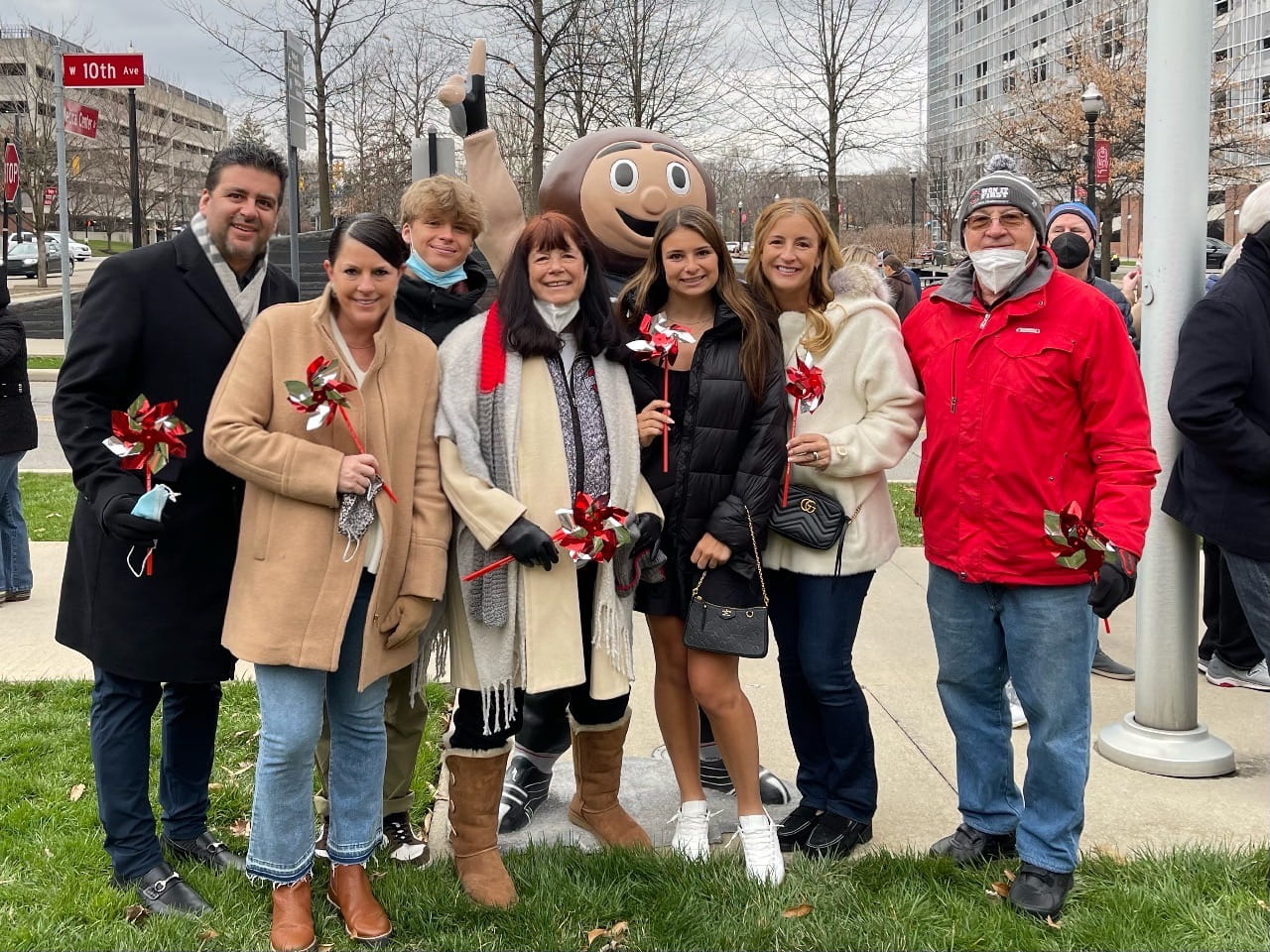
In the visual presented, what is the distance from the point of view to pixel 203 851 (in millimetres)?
3637

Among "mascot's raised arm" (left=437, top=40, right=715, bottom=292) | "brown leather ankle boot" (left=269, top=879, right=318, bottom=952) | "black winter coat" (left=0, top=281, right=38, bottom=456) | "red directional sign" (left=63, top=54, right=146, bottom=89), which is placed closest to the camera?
"brown leather ankle boot" (left=269, top=879, right=318, bottom=952)

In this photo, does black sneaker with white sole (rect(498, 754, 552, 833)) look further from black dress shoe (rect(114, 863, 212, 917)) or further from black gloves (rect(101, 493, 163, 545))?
black gloves (rect(101, 493, 163, 545))

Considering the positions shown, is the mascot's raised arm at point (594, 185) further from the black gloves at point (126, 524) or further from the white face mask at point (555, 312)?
the black gloves at point (126, 524)

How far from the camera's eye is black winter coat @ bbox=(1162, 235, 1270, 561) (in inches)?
141

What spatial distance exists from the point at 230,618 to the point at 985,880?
2.43 meters

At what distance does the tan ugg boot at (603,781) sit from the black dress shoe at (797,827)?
0.46m

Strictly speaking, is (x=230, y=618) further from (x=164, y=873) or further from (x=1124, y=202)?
(x=1124, y=202)

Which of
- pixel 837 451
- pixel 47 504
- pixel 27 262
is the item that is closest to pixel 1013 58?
pixel 27 262

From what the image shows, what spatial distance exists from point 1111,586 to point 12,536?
19.9 feet

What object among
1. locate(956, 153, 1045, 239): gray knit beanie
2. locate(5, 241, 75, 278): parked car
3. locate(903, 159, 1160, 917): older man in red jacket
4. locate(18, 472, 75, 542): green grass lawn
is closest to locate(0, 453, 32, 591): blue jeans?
locate(18, 472, 75, 542): green grass lawn

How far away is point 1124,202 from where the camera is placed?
6106cm

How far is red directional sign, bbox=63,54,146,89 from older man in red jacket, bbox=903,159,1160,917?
36.1 feet

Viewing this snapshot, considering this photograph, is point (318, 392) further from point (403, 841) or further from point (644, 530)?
point (403, 841)

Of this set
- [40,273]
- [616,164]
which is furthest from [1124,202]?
[616,164]
